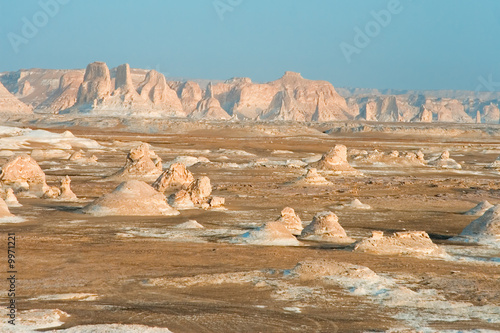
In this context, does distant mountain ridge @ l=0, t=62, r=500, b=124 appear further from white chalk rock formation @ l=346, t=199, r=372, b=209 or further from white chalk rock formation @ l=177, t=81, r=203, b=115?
white chalk rock formation @ l=346, t=199, r=372, b=209

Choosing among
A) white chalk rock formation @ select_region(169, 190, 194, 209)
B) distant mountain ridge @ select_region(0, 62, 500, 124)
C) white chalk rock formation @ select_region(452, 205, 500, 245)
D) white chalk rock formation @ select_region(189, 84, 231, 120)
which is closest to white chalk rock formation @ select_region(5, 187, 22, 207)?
white chalk rock formation @ select_region(169, 190, 194, 209)

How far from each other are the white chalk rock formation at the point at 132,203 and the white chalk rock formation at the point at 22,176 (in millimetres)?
5302

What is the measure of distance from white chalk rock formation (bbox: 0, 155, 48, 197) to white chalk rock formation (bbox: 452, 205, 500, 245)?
1306 cm

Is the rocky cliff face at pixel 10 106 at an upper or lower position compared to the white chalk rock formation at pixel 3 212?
upper

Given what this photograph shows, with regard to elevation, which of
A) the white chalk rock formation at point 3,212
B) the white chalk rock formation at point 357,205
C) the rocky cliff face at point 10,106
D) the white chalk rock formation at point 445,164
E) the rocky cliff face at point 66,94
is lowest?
the white chalk rock formation at point 357,205

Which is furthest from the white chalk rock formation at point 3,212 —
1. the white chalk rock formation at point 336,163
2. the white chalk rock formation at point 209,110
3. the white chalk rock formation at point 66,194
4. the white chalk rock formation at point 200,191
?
the white chalk rock formation at point 209,110

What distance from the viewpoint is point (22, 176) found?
78.4 feet

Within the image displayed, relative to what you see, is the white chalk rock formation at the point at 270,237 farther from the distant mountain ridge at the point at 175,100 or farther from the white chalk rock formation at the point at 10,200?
the distant mountain ridge at the point at 175,100

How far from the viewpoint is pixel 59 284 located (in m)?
10.1

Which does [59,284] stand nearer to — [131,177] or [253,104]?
[131,177]

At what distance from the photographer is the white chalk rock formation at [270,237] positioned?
45.8 ft

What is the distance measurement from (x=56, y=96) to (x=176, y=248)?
173m

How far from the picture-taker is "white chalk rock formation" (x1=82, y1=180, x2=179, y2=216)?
58.2 ft

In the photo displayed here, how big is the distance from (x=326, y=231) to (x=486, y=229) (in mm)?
3263
